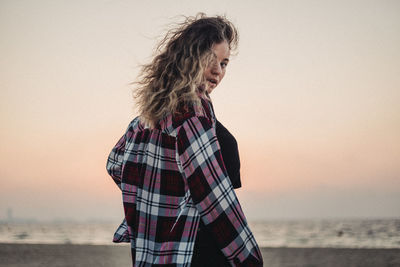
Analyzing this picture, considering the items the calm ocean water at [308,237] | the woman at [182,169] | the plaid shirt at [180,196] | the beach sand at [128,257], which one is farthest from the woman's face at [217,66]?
the calm ocean water at [308,237]

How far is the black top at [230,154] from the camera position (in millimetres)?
1412

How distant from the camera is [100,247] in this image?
9234 millimetres

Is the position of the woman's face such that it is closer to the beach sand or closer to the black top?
the black top

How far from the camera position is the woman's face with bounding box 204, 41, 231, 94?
1.52 meters

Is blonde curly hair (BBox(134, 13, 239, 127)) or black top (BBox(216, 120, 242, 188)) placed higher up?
blonde curly hair (BBox(134, 13, 239, 127))

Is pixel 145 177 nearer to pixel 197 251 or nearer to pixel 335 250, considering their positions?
pixel 197 251

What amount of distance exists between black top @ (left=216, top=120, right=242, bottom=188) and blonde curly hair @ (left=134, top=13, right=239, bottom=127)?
6.7 inches

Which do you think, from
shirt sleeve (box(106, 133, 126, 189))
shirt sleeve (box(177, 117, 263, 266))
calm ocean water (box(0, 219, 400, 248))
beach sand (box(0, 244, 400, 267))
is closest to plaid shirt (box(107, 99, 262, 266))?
shirt sleeve (box(177, 117, 263, 266))

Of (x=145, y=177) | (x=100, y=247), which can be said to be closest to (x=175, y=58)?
(x=145, y=177)

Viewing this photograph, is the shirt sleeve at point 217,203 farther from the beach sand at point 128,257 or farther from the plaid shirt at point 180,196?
the beach sand at point 128,257

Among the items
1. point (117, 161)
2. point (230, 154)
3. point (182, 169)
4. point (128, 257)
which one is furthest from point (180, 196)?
point (128, 257)

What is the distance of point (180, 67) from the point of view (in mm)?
1476

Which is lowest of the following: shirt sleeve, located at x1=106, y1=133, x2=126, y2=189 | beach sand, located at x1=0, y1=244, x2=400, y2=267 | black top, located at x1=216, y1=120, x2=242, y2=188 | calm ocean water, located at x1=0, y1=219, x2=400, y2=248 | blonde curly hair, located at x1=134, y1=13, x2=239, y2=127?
calm ocean water, located at x1=0, y1=219, x2=400, y2=248

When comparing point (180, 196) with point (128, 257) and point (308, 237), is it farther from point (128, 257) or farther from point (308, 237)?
point (308, 237)
